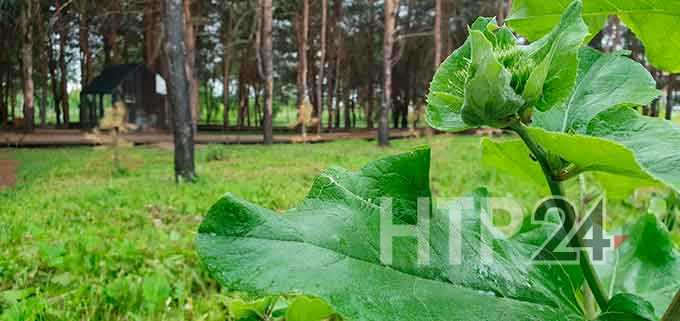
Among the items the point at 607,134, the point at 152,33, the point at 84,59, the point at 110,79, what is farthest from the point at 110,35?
the point at 607,134

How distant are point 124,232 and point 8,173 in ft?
25.0

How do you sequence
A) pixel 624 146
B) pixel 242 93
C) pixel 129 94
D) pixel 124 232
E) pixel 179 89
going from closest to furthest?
pixel 624 146 < pixel 124 232 < pixel 179 89 < pixel 129 94 < pixel 242 93

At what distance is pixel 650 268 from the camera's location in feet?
2.31

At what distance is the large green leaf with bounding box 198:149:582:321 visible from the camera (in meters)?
0.39

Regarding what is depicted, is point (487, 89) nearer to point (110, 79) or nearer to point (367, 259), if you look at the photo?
point (367, 259)

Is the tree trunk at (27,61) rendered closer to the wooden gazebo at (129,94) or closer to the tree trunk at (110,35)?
the wooden gazebo at (129,94)

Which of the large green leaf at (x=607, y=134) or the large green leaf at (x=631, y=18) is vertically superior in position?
the large green leaf at (x=631, y=18)

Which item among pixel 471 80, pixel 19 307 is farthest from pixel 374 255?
pixel 19 307

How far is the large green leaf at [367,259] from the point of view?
1.29 ft

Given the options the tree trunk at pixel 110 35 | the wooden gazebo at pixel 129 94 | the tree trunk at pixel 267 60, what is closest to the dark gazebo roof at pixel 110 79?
the wooden gazebo at pixel 129 94

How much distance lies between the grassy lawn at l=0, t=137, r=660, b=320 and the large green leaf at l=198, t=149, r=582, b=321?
404 mm

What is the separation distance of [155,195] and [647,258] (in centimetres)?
575

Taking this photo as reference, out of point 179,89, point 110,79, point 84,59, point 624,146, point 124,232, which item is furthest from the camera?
point 84,59

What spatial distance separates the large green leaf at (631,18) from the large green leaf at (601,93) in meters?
0.03
